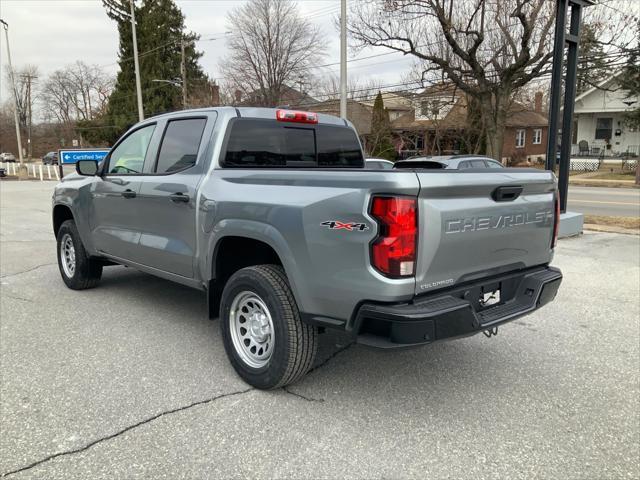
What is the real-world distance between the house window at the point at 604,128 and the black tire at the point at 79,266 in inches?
1796

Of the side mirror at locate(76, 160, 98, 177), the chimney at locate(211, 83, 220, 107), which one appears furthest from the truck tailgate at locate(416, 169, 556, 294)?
the chimney at locate(211, 83, 220, 107)

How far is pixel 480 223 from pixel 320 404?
1.54 m

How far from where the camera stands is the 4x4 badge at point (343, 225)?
2745 mm

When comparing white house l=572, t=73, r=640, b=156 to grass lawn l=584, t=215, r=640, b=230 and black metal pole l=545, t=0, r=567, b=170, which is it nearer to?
grass lawn l=584, t=215, r=640, b=230

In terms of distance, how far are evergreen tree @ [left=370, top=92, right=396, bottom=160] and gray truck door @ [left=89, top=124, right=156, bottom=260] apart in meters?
27.6

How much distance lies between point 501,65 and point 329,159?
20439mm

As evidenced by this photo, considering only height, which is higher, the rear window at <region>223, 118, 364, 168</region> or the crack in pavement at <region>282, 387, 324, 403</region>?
the rear window at <region>223, 118, 364, 168</region>

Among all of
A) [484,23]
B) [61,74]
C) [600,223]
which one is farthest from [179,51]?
[600,223]

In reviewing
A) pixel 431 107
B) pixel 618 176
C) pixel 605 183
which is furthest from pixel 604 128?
pixel 431 107

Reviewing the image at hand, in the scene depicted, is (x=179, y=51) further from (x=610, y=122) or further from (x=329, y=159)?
(x=329, y=159)

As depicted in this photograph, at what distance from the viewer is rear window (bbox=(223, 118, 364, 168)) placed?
13.4ft

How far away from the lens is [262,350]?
3.60 m

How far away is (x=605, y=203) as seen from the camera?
1716 centimetres

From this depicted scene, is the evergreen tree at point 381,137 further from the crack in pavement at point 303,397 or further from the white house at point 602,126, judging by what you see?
the crack in pavement at point 303,397
